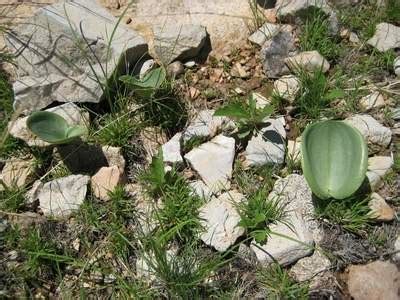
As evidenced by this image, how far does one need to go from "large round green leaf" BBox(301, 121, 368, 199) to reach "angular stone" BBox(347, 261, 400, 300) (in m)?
0.25

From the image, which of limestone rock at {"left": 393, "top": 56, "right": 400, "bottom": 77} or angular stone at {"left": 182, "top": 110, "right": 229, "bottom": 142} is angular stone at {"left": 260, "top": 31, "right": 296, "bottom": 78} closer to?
angular stone at {"left": 182, "top": 110, "right": 229, "bottom": 142}

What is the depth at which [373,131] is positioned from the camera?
2057 millimetres

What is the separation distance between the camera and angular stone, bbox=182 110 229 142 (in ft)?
6.93

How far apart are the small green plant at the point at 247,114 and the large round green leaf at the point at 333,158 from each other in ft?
0.68

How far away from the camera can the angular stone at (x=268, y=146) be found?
2.01 meters

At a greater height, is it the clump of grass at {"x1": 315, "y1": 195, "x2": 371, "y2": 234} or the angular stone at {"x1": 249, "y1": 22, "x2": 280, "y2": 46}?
the angular stone at {"x1": 249, "y1": 22, "x2": 280, "y2": 46}

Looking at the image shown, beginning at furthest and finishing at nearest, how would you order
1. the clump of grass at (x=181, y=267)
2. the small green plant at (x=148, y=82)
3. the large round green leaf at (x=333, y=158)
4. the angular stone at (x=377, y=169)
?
1. the small green plant at (x=148, y=82)
2. the angular stone at (x=377, y=169)
3. the large round green leaf at (x=333, y=158)
4. the clump of grass at (x=181, y=267)

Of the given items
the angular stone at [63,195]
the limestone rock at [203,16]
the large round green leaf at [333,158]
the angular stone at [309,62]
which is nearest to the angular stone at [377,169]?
the large round green leaf at [333,158]

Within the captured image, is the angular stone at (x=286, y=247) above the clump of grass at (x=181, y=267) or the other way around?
above

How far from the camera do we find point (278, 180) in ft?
6.50

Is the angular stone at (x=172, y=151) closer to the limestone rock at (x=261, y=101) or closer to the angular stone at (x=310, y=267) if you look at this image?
the limestone rock at (x=261, y=101)

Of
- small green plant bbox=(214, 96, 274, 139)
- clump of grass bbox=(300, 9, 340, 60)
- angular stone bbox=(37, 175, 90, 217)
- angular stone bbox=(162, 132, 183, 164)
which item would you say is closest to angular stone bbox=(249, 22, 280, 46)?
clump of grass bbox=(300, 9, 340, 60)

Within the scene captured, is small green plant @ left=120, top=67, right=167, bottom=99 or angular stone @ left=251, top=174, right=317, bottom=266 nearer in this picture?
angular stone @ left=251, top=174, right=317, bottom=266

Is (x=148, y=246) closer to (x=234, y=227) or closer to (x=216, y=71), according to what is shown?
(x=234, y=227)
